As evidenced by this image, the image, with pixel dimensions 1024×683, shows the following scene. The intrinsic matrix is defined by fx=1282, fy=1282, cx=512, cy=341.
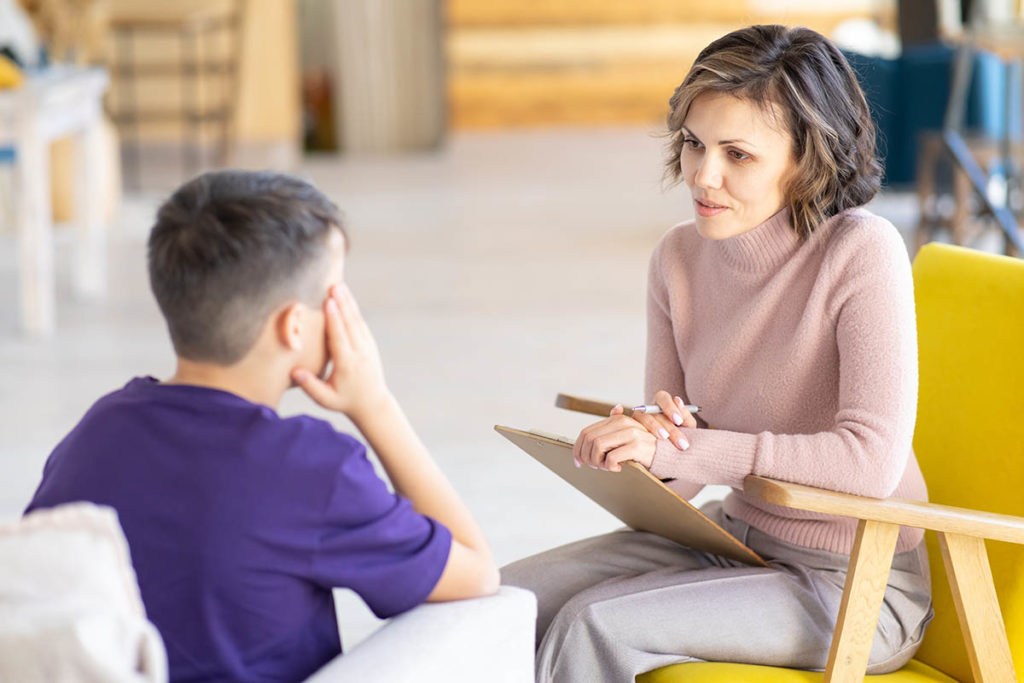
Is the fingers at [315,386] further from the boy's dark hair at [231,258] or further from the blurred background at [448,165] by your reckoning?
the blurred background at [448,165]

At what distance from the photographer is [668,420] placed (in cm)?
159

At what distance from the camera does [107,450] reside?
1.18 metres

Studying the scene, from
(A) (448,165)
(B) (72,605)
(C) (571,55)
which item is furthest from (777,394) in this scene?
(C) (571,55)

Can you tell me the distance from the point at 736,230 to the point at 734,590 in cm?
44

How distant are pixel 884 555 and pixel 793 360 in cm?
26

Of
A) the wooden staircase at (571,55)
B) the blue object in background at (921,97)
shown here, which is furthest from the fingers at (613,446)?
the wooden staircase at (571,55)

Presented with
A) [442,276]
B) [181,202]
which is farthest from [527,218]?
[181,202]

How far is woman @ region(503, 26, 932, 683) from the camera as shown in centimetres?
148

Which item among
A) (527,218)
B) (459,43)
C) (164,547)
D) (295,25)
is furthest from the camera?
(459,43)

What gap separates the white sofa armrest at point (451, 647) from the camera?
3.83 ft

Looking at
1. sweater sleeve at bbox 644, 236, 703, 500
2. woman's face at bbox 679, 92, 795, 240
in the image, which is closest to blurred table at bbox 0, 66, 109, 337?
sweater sleeve at bbox 644, 236, 703, 500

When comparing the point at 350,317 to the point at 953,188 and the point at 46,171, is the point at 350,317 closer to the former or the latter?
the point at 46,171

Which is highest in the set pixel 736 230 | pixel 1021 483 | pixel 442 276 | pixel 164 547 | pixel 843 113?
pixel 843 113

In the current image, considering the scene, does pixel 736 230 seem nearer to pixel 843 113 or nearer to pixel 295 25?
pixel 843 113
